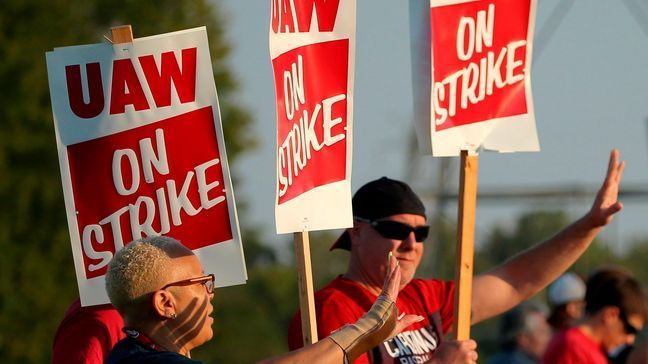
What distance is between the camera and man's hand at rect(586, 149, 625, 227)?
6.58 metres

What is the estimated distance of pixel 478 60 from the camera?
6316mm

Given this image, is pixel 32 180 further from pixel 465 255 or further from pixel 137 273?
pixel 137 273

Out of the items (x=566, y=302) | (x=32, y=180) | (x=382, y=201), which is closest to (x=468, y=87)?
(x=382, y=201)

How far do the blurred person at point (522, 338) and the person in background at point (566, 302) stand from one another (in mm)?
562

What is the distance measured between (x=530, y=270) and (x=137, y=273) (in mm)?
2635

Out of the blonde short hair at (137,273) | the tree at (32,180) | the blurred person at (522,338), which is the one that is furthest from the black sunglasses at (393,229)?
the tree at (32,180)

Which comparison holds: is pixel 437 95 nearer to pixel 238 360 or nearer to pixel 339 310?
pixel 339 310

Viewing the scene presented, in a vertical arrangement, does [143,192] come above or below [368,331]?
above

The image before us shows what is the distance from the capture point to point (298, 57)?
587 cm

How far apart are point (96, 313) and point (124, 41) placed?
1.05 meters

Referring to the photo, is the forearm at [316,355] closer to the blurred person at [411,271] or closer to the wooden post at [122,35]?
the blurred person at [411,271]

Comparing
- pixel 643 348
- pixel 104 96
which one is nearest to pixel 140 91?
pixel 104 96

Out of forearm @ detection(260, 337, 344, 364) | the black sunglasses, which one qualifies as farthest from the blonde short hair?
the black sunglasses

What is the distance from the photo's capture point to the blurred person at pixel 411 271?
243 inches
